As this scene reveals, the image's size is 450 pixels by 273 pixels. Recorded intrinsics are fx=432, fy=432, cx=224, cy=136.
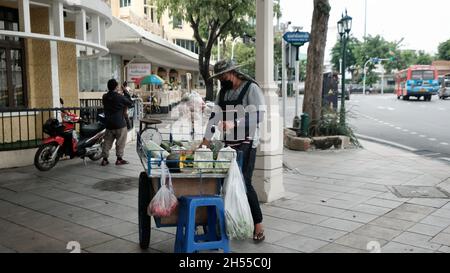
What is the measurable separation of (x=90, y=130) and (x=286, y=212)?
498cm

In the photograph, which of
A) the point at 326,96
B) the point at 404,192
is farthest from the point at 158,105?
the point at 404,192

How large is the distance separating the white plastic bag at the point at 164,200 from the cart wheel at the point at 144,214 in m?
0.54

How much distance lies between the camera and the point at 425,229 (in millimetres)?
4656

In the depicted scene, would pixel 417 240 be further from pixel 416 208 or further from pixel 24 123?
pixel 24 123

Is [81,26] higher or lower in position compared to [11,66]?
higher

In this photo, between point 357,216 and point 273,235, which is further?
point 357,216

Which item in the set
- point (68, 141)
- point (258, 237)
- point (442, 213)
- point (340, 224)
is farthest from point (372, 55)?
point (258, 237)

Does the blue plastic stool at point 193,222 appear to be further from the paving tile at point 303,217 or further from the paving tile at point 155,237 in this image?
the paving tile at point 303,217

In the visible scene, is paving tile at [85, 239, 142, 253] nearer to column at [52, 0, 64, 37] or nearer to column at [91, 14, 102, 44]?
column at [52, 0, 64, 37]

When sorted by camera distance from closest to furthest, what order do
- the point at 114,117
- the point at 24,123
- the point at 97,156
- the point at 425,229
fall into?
the point at 425,229, the point at 114,117, the point at 97,156, the point at 24,123

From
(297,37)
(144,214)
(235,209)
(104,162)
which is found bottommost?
(104,162)

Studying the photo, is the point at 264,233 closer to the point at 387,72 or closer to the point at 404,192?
the point at 404,192

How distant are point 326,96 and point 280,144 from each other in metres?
10.5

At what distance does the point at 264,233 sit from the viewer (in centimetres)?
451
